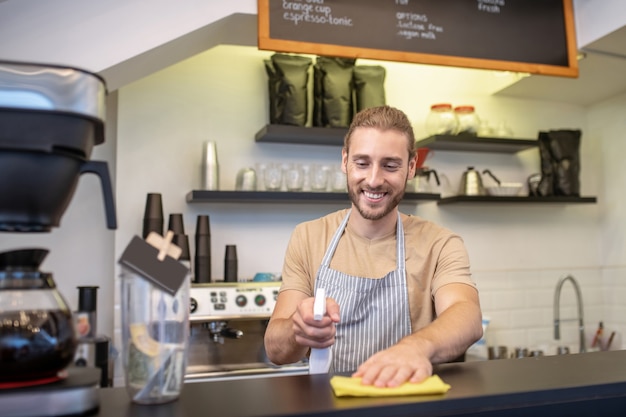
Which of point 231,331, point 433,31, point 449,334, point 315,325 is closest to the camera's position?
point 315,325

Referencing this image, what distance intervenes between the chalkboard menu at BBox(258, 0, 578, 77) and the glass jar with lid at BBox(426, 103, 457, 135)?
2.40ft

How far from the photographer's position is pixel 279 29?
2.29 m

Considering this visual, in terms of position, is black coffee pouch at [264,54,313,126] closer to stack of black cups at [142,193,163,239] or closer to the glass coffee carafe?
stack of black cups at [142,193,163,239]

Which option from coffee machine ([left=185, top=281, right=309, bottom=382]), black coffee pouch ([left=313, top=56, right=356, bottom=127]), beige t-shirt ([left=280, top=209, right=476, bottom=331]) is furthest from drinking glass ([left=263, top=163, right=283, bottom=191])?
beige t-shirt ([left=280, top=209, right=476, bottom=331])

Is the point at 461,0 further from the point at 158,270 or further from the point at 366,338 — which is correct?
the point at 158,270

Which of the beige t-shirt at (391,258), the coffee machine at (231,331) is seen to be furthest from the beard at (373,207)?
the coffee machine at (231,331)

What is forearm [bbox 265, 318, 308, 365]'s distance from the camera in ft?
4.77

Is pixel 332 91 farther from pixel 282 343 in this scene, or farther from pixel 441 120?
pixel 282 343

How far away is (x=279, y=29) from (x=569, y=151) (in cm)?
211

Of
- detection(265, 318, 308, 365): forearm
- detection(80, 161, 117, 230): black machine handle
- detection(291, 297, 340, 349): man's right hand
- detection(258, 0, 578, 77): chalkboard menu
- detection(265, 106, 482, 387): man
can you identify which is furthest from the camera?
detection(258, 0, 578, 77): chalkboard menu

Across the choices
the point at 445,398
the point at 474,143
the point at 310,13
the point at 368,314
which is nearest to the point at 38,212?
the point at 445,398

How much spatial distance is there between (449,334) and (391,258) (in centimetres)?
42

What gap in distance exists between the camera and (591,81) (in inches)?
130

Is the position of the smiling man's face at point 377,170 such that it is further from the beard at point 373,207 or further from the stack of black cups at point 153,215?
the stack of black cups at point 153,215
